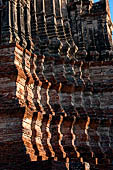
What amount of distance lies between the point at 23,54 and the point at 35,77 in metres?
1.40

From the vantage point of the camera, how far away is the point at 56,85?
18969 mm

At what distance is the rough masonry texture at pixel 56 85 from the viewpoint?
14.7 meters

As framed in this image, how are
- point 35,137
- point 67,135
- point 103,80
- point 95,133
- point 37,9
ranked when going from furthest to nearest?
1. point 37,9
2. point 103,80
3. point 95,133
4. point 67,135
5. point 35,137

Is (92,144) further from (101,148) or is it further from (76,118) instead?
Result: (76,118)

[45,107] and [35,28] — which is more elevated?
[35,28]

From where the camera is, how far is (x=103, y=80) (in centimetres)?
2156

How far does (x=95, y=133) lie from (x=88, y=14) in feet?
35.1

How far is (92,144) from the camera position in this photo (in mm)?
18516

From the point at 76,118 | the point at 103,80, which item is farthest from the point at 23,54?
the point at 103,80

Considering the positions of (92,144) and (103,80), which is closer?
(92,144)

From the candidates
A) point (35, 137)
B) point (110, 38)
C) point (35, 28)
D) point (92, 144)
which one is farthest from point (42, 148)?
point (110, 38)

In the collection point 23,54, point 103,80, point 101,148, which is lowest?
point 101,148

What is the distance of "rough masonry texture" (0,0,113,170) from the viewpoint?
14.7m

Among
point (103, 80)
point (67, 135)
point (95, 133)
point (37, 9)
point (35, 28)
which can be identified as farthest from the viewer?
point (37, 9)
